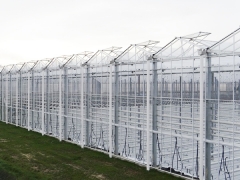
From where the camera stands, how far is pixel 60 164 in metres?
14.1

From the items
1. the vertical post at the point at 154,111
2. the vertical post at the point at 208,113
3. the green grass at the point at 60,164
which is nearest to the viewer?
the vertical post at the point at 208,113

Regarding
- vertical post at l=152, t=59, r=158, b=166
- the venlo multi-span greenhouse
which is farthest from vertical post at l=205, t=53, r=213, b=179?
vertical post at l=152, t=59, r=158, b=166

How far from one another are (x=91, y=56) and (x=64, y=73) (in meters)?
3.13

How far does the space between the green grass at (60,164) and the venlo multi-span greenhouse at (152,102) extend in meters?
0.72

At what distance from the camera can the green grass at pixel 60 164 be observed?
1245 centimetres

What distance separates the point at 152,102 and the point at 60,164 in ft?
15.9

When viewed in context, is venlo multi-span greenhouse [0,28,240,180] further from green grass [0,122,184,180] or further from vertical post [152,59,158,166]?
green grass [0,122,184,180]

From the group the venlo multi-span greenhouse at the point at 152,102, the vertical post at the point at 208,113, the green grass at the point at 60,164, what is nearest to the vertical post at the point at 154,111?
the venlo multi-span greenhouse at the point at 152,102

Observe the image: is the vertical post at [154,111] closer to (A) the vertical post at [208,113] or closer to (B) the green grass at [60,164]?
(B) the green grass at [60,164]

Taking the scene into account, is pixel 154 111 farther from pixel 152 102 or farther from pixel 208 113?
pixel 208 113

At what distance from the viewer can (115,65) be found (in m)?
15.7

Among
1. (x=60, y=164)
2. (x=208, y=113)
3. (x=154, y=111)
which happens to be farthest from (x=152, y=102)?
(x=60, y=164)

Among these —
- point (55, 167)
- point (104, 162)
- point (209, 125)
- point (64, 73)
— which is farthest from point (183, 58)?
point (64, 73)

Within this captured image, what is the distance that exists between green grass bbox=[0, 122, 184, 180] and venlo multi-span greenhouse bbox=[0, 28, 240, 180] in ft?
2.37
